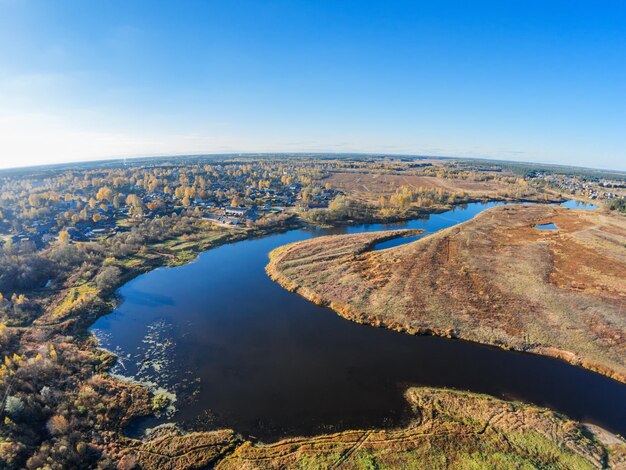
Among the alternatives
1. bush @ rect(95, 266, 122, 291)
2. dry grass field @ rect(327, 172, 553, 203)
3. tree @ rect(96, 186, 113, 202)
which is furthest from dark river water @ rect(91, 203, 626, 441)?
dry grass field @ rect(327, 172, 553, 203)

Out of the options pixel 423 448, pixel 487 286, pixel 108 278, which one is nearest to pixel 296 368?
Result: pixel 423 448

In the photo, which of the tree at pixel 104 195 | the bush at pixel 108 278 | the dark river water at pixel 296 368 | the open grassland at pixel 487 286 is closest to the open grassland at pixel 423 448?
the dark river water at pixel 296 368

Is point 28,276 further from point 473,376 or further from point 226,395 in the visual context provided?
point 473,376

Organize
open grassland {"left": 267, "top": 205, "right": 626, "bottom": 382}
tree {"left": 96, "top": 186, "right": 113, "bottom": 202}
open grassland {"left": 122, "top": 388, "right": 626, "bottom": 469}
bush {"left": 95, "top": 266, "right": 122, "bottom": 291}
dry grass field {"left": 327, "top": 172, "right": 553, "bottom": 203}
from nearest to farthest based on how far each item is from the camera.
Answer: open grassland {"left": 122, "top": 388, "right": 626, "bottom": 469} → open grassland {"left": 267, "top": 205, "right": 626, "bottom": 382} → bush {"left": 95, "top": 266, "right": 122, "bottom": 291} → tree {"left": 96, "top": 186, "right": 113, "bottom": 202} → dry grass field {"left": 327, "top": 172, "right": 553, "bottom": 203}

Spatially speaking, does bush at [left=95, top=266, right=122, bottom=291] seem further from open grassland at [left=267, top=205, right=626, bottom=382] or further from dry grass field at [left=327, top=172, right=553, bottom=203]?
dry grass field at [left=327, top=172, right=553, bottom=203]

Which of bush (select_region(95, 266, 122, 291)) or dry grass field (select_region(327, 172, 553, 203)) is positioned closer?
bush (select_region(95, 266, 122, 291))

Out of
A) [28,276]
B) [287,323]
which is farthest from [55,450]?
[28,276]

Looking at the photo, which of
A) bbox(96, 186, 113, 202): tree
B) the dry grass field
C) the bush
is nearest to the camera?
the bush
